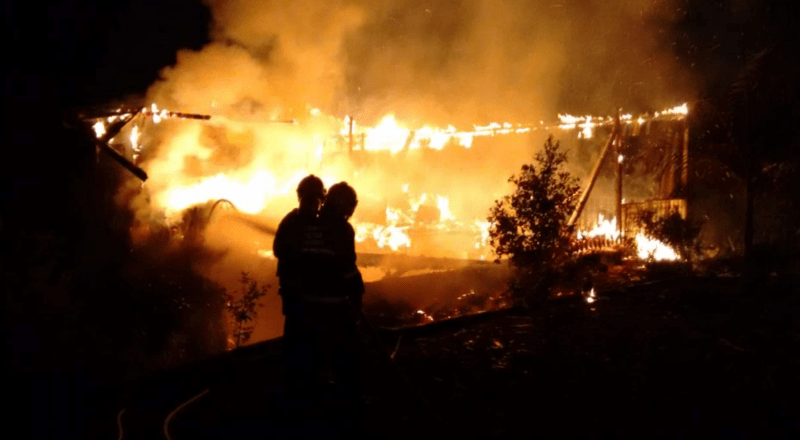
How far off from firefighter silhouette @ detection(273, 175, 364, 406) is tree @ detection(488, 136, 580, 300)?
456cm

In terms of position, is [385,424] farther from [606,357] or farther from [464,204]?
[464,204]

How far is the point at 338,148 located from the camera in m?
21.1

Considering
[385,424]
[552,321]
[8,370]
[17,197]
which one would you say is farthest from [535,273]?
[17,197]

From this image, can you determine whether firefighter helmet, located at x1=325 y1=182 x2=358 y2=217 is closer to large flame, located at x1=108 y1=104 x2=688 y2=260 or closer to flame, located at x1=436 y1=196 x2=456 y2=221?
large flame, located at x1=108 y1=104 x2=688 y2=260

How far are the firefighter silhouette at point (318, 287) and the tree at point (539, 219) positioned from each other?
4.56 m

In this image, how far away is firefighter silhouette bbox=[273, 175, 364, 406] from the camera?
4.19 metres

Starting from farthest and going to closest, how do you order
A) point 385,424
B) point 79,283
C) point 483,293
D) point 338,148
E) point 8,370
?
point 338,148
point 483,293
point 79,283
point 8,370
point 385,424

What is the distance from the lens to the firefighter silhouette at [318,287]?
4.19 metres

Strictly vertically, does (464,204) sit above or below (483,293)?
above

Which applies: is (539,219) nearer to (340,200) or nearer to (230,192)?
(340,200)

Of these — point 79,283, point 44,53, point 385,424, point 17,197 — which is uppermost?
point 44,53

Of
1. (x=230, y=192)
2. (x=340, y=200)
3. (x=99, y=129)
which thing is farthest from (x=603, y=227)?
(x=340, y=200)

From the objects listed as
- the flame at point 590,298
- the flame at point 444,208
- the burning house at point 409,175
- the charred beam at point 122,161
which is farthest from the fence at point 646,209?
the charred beam at point 122,161

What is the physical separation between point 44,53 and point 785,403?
413 inches
